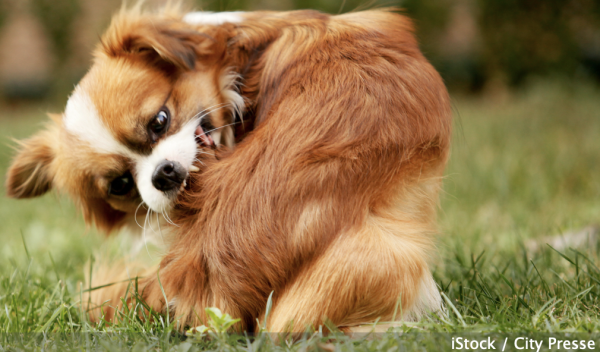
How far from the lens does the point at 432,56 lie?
8.36ft

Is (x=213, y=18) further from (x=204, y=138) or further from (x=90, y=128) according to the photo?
(x=90, y=128)

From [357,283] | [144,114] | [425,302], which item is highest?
[144,114]

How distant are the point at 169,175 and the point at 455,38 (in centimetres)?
1225

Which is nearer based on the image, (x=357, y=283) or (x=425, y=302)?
(x=357, y=283)

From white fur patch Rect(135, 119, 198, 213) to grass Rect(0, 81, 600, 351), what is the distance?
18.3 inches

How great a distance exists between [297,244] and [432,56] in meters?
1.38

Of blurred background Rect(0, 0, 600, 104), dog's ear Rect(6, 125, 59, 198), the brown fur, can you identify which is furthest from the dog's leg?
blurred background Rect(0, 0, 600, 104)

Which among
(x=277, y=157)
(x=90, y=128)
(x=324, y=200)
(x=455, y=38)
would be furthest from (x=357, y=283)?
(x=455, y=38)

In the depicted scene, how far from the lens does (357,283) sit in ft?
5.37

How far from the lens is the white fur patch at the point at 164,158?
2025 millimetres

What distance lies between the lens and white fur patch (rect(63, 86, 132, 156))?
7.00ft

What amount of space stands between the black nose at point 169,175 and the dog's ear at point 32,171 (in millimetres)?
873

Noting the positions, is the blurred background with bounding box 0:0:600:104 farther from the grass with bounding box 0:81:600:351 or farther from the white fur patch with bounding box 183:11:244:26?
the white fur patch with bounding box 183:11:244:26

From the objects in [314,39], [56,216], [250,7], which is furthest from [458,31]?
[314,39]
